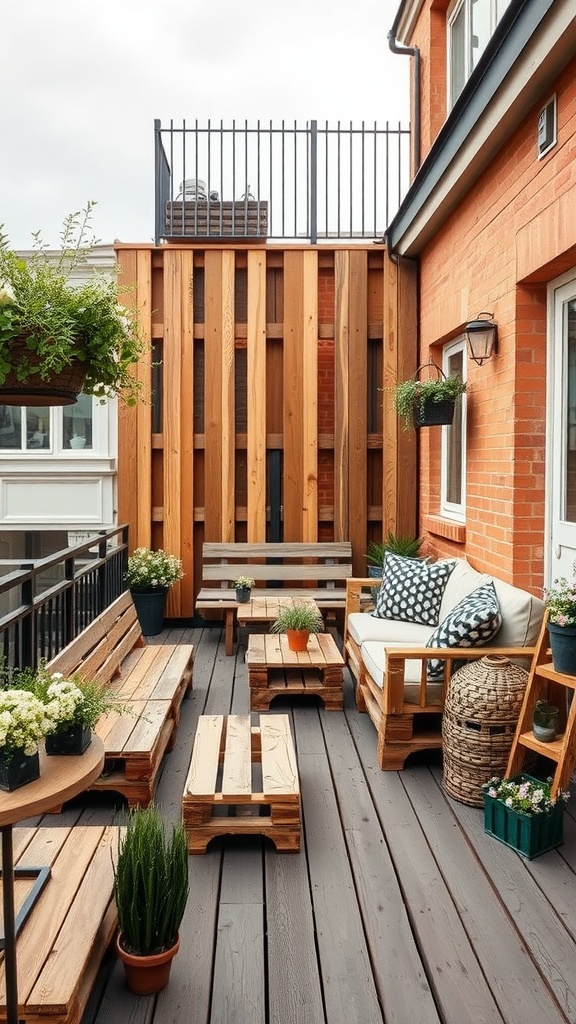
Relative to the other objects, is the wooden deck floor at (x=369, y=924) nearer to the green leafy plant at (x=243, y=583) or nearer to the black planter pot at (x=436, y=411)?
the black planter pot at (x=436, y=411)

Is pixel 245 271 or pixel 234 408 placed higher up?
pixel 245 271

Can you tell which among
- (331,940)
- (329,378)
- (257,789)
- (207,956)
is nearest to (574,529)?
(257,789)

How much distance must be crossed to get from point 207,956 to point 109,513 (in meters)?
5.40

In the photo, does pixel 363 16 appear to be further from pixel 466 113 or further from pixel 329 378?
pixel 466 113

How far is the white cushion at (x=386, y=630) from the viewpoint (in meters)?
4.41

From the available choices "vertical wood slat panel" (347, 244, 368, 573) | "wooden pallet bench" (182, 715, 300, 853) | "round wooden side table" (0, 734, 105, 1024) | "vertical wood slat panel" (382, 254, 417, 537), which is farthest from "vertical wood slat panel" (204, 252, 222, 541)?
"round wooden side table" (0, 734, 105, 1024)

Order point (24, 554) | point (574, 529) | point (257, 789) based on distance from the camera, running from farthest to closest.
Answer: point (24, 554)
point (574, 529)
point (257, 789)

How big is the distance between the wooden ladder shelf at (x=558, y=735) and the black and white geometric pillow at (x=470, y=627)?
0.29 metres

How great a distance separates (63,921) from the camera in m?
1.97

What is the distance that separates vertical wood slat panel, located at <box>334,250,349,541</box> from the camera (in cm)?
670

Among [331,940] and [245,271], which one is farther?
[245,271]

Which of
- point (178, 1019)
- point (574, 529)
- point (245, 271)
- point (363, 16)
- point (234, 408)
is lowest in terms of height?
point (178, 1019)

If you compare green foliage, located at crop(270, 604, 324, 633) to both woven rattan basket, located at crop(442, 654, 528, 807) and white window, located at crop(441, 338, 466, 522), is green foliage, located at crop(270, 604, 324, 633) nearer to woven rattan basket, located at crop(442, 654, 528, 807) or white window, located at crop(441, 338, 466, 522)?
white window, located at crop(441, 338, 466, 522)

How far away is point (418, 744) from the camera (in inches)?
142
